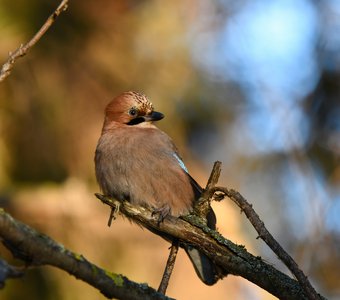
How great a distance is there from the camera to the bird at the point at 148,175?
5047 millimetres

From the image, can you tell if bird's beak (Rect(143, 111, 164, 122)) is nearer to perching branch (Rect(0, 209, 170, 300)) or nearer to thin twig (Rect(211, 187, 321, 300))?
thin twig (Rect(211, 187, 321, 300))

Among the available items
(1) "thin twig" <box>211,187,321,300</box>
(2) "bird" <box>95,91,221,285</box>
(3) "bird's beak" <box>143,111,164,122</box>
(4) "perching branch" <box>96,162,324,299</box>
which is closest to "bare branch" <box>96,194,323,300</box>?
(4) "perching branch" <box>96,162,324,299</box>

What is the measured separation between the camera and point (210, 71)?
9.69 m

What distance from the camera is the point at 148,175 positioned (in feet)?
16.9

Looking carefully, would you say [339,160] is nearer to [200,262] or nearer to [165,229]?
[200,262]

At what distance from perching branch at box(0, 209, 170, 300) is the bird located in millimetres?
2122

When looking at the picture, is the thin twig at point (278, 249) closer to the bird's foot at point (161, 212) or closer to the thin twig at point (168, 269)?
the thin twig at point (168, 269)

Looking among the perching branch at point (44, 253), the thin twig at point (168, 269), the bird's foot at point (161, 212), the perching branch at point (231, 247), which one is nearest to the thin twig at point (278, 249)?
the perching branch at point (231, 247)

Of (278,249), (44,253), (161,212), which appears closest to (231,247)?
(278,249)

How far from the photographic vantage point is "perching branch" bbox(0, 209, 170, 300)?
2.39m

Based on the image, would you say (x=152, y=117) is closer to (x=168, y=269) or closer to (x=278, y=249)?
(x=168, y=269)

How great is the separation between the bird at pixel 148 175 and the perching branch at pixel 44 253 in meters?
2.12

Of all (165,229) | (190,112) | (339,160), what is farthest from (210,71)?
(165,229)

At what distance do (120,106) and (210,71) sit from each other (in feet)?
13.0
